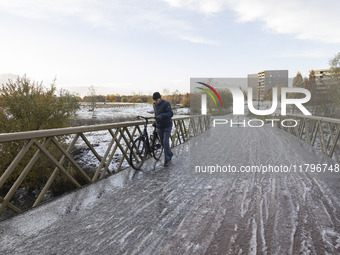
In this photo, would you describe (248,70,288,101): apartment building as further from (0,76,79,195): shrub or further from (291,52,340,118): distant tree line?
(0,76,79,195): shrub

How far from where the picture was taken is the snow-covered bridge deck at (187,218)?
261cm

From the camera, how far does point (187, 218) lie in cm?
325

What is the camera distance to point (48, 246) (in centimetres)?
263

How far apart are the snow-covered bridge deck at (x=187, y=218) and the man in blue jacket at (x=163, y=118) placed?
1391 mm

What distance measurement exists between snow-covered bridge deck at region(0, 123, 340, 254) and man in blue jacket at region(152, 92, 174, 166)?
1391 mm

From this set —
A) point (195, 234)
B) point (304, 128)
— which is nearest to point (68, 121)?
point (195, 234)

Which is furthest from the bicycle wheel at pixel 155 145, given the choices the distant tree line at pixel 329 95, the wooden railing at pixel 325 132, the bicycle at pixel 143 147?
the distant tree line at pixel 329 95

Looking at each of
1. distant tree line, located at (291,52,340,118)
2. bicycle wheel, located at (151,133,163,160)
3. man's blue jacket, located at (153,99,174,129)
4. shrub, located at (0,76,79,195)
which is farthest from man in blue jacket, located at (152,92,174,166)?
distant tree line, located at (291,52,340,118)

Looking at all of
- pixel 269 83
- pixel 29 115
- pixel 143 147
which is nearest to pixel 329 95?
pixel 143 147

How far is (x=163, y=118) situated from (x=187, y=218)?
3469mm

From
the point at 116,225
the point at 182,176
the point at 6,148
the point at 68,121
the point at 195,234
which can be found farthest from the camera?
the point at 68,121

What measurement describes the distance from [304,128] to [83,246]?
1103 cm

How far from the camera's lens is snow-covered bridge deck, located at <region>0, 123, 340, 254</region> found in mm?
2607

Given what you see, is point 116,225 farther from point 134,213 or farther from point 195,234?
point 195,234
